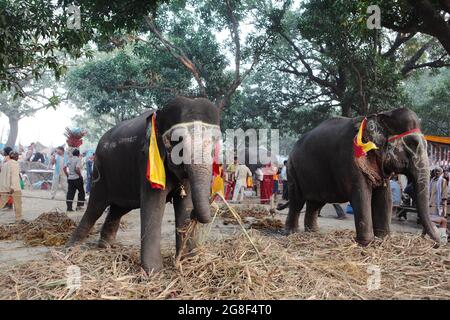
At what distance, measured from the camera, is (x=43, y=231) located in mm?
7762

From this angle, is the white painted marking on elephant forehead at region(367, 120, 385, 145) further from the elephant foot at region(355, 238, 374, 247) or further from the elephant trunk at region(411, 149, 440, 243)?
the elephant foot at region(355, 238, 374, 247)

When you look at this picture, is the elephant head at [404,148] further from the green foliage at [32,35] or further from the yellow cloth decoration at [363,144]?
the green foliage at [32,35]

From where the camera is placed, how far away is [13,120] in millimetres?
42188

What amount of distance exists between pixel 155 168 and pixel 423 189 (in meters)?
3.98

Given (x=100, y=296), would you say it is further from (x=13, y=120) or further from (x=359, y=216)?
(x=13, y=120)

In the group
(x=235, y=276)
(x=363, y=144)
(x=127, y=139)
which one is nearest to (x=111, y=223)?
(x=127, y=139)

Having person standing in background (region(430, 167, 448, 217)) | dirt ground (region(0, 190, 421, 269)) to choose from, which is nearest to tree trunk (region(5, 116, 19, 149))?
dirt ground (region(0, 190, 421, 269))

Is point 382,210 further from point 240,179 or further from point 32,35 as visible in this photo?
point 240,179

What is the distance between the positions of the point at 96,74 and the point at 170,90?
3.68 m

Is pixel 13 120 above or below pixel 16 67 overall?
above

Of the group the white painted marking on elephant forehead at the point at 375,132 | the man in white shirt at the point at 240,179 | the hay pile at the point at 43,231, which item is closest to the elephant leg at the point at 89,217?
the hay pile at the point at 43,231

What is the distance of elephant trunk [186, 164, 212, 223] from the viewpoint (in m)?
4.06
